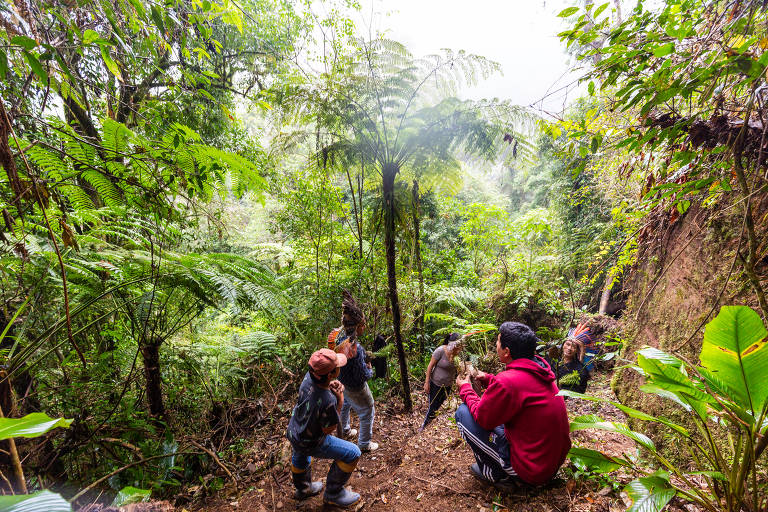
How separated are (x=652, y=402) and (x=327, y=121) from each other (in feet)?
13.0

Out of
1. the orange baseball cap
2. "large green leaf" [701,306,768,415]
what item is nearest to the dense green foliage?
"large green leaf" [701,306,768,415]

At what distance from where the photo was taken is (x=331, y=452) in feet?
7.89

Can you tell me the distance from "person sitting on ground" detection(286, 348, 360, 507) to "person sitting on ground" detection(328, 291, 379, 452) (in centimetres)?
56

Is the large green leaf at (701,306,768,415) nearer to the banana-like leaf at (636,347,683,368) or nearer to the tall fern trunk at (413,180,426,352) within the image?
the banana-like leaf at (636,347,683,368)

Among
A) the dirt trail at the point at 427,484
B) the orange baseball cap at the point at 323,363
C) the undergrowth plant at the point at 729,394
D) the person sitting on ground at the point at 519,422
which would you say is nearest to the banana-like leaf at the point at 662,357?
the undergrowth plant at the point at 729,394

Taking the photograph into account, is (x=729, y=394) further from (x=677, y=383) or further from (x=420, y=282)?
(x=420, y=282)

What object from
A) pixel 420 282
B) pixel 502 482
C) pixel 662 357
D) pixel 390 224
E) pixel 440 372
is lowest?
pixel 502 482

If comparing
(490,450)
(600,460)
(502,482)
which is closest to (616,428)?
(600,460)

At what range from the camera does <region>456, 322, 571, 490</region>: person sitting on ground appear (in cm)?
195

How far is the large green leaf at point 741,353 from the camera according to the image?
1.18m

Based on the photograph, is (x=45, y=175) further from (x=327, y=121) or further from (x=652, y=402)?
(x=652, y=402)

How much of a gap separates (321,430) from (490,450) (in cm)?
128

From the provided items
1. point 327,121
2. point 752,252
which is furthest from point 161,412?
point 752,252

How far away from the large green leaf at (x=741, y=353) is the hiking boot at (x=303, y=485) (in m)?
2.79
